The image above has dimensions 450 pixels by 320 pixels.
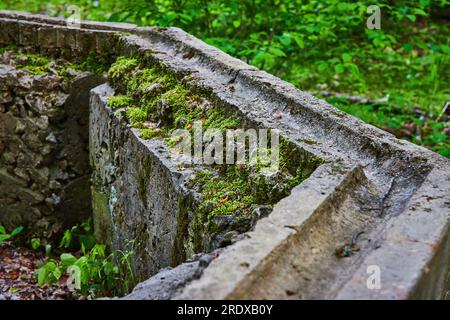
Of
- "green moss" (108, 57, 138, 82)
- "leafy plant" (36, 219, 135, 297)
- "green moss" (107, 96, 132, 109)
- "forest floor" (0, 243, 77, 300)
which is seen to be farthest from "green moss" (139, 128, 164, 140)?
"forest floor" (0, 243, 77, 300)

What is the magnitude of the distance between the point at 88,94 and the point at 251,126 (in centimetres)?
238

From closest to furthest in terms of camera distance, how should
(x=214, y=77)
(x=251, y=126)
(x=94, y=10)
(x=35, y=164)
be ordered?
(x=251, y=126) < (x=214, y=77) < (x=35, y=164) < (x=94, y=10)

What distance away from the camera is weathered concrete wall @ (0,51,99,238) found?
4555 mm

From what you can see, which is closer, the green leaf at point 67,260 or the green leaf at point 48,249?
the green leaf at point 67,260

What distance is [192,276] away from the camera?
1.85 meters

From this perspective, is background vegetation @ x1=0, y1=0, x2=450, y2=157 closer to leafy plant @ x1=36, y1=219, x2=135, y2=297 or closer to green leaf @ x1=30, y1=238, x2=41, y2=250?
leafy plant @ x1=36, y1=219, x2=135, y2=297

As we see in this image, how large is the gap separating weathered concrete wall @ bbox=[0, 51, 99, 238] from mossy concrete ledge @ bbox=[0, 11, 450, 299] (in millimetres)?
375

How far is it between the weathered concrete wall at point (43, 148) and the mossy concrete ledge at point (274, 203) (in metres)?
Result: 0.37

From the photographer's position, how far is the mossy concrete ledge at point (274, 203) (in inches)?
64.7

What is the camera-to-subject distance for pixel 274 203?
7.66ft

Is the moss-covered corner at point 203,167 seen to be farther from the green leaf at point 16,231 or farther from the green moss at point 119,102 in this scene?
the green leaf at point 16,231

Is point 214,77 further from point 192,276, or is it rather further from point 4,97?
point 4,97

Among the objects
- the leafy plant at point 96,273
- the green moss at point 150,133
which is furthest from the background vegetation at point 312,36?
the leafy plant at point 96,273

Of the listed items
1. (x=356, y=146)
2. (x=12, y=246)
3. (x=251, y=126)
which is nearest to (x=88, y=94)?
(x=12, y=246)
